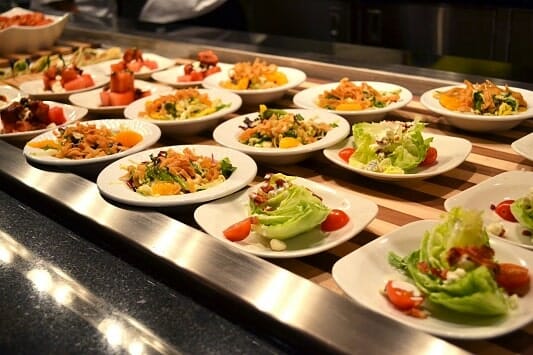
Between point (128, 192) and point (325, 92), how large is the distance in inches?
35.0

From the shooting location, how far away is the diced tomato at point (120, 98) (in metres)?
2.45

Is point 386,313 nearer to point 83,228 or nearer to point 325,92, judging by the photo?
point 83,228

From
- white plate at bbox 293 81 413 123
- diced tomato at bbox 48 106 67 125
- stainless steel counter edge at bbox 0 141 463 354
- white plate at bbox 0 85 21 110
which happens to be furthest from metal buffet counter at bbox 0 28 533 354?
white plate at bbox 0 85 21 110

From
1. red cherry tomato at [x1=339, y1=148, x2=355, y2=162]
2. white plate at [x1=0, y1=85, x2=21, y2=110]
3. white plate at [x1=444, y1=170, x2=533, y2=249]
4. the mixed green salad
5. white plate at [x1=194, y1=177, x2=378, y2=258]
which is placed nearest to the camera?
white plate at [x1=194, y1=177, x2=378, y2=258]

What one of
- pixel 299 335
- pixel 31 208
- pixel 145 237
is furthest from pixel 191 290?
pixel 31 208

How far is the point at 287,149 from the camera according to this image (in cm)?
181

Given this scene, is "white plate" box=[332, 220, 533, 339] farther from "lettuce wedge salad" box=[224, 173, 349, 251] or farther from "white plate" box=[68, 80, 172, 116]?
"white plate" box=[68, 80, 172, 116]

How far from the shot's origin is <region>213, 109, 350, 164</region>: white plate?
5.92ft

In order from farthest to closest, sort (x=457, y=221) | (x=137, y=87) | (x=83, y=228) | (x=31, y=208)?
(x=137, y=87)
(x=31, y=208)
(x=83, y=228)
(x=457, y=221)

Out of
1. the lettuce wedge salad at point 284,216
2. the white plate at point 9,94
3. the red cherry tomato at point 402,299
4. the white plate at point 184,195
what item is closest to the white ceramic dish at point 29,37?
the white plate at point 9,94

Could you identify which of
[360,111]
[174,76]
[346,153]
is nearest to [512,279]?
[346,153]

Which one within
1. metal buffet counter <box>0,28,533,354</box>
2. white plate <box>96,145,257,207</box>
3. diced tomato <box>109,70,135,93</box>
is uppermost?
diced tomato <box>109,70,135,93</box>

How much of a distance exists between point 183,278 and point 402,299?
422mm

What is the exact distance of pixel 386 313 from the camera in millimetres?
1113
